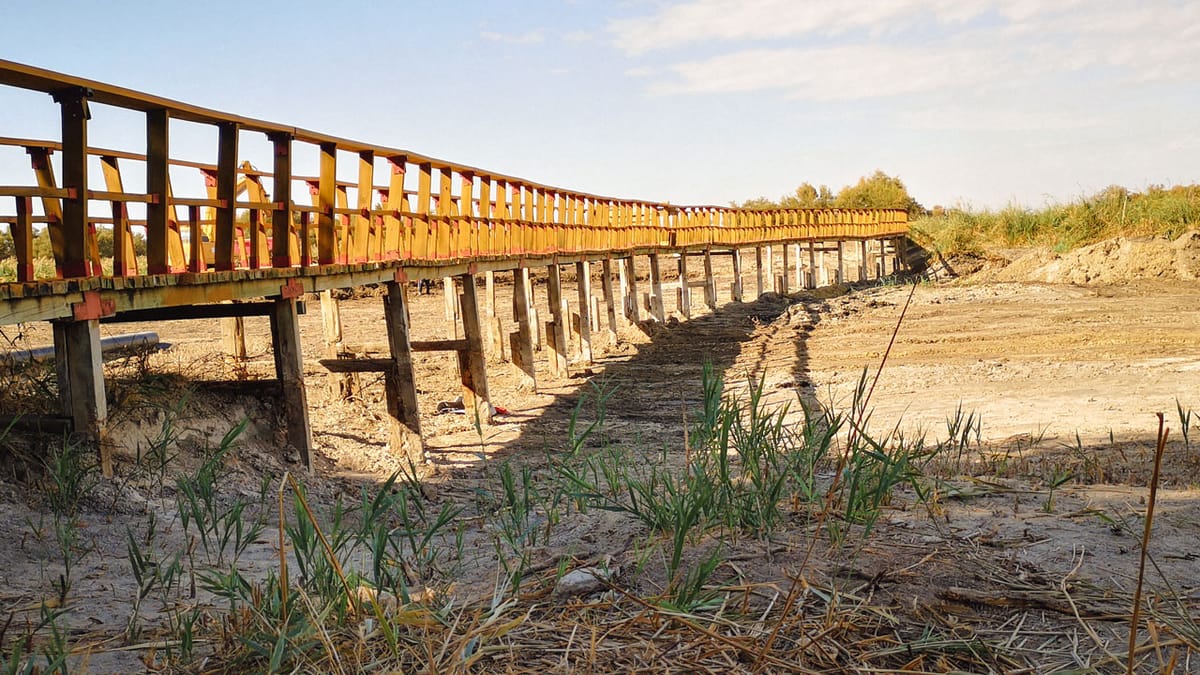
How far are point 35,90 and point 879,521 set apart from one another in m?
4.71

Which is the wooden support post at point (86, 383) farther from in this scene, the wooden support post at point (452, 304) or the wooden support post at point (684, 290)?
the wooden support post at point (684, 290)

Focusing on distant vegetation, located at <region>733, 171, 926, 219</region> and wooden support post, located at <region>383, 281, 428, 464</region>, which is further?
distant vegetation, located at <region>733, 171, 926, 219</region>

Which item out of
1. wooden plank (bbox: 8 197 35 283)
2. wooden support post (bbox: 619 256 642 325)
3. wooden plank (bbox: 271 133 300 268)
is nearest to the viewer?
wooden plank (bbox: 8 197 35 283)

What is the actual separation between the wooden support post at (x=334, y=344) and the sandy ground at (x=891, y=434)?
159 millimetres

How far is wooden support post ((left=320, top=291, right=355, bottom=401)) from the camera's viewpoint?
13438mm

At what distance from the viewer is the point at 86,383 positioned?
6.36 meters

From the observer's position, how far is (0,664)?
3.16 m

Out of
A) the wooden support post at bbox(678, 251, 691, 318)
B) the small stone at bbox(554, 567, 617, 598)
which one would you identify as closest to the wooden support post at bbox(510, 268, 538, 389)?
the wooden support post at bbox(678, 251, 691, 318)

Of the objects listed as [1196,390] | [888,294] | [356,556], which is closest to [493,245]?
[1196,390]

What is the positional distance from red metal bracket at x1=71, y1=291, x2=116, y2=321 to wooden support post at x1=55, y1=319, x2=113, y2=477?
4 centimetres

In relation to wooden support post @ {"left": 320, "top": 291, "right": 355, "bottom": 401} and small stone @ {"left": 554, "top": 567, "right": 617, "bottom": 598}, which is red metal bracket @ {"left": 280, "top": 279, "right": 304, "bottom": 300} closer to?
wooden support post @ {"left": 320, "top": 291, "right": 355, "bottom": 401}

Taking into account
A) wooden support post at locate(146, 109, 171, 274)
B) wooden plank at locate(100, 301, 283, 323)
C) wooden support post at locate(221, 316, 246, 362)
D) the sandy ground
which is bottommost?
the sandy ground

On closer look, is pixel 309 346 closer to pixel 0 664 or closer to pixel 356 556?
pixel 356 556

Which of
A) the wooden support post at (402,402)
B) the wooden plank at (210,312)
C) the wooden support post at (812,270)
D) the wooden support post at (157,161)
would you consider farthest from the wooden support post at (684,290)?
the wooden support post at (157,161)
